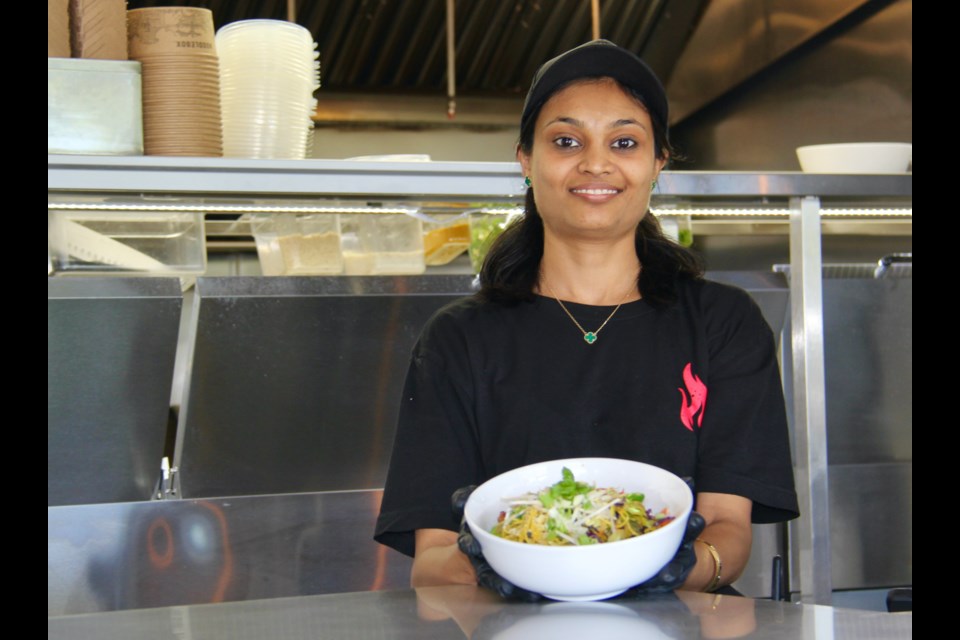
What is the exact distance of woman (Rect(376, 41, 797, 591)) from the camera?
150 cm

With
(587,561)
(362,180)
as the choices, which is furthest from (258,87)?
(587,561)

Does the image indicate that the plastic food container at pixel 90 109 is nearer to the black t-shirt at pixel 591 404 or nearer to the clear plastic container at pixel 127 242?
the clear plastic container at pixel 127 242

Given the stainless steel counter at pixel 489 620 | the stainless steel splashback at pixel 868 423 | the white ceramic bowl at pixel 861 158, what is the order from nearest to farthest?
the stainless steel counter at pixel 489 620
the white ceramic bowl at pixel 861 158
the stainless steel splashback at pixel 868 423

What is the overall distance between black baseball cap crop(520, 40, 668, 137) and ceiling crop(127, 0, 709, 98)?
3.06 m

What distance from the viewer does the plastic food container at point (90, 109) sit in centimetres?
184

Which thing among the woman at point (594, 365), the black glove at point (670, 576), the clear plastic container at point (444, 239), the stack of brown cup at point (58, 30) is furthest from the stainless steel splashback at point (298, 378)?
the black glove at point (670, 576)

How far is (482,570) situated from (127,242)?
162cm

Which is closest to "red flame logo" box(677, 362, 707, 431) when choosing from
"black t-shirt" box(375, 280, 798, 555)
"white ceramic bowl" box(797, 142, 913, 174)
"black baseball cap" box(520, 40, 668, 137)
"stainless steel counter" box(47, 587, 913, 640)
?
"black t-shirt" box(375, 280, 798, 555)

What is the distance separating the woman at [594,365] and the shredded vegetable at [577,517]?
1.22 feet

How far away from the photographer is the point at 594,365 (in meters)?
1.56

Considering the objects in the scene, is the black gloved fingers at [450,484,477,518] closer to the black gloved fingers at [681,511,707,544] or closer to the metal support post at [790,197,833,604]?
the black gloved fingers at [681,511,707,544]

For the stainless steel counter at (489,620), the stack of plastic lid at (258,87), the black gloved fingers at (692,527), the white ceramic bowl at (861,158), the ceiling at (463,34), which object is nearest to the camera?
the stainless steel counter at (489,620)

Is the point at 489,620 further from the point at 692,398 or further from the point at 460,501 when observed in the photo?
the point at 692,398

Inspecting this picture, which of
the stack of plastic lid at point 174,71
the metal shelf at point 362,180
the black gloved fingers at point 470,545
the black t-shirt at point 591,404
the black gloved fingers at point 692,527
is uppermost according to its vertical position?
the stack of plastic lid at point 174,71
